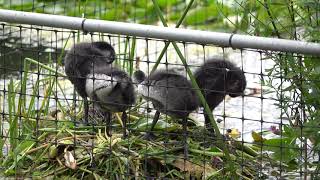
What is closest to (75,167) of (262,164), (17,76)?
(262,164)

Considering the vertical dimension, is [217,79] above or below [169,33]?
below

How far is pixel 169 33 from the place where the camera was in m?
4.14

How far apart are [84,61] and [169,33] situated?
131cm

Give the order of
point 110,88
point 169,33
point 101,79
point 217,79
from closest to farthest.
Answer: point 169,33 → point 101,79 → point 110,88 → point 217,79

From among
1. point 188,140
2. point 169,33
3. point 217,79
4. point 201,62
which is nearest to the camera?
point 169,33

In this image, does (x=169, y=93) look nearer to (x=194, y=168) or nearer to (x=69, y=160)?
(x=194, y=168)

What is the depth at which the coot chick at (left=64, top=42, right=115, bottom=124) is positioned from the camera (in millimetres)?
5152

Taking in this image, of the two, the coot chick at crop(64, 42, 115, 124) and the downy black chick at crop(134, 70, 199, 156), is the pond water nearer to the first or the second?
the coot chick at crop(64, 42, 115, 124)

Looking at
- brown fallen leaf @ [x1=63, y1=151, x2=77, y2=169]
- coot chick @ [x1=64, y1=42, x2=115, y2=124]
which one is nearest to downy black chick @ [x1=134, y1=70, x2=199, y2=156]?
coot chick @ [x1=64, y1=42, x2=115, y2=124]

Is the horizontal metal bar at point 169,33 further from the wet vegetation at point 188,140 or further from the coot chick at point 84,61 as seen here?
the coot chick at point 84,61

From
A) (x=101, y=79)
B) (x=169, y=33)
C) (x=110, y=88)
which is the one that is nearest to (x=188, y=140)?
(x=110, y=88)

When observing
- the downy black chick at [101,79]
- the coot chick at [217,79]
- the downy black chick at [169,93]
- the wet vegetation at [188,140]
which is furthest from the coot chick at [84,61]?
the coot chick at [217,79]

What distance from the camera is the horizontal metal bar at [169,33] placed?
3.91m

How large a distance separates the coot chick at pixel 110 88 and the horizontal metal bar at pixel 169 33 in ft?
1.44
